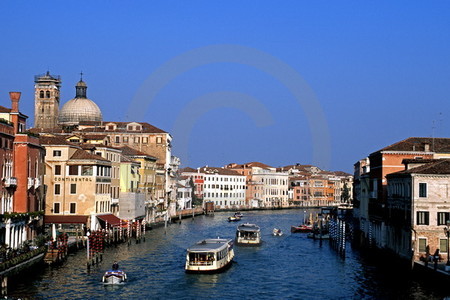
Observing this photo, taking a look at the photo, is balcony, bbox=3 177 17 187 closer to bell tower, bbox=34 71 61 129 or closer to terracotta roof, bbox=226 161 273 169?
bell tower, bbox=34 71 61 129

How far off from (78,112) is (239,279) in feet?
206

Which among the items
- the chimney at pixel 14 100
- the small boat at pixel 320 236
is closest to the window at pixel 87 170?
the chimney at pixel 14 100

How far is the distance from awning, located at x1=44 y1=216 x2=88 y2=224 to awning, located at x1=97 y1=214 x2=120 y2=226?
2.05 m

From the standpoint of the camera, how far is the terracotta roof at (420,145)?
48.4 metres

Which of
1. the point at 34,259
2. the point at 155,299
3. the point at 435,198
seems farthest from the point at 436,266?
the point at 34,259

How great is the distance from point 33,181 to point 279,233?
30.6m

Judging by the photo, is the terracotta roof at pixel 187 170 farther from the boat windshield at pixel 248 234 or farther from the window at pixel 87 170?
the window at pixel 87 170

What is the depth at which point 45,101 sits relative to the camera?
9462 centimetres

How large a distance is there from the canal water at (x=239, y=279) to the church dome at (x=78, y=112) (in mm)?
46639

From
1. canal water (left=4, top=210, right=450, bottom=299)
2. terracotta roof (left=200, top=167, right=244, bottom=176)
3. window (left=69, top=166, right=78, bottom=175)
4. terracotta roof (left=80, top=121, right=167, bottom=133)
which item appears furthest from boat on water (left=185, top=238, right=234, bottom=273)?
terracotta roof (left=200, top=167, right=244, bottom=176)

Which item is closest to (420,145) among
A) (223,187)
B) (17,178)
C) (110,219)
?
(110,219)

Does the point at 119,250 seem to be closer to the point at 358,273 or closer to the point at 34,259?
the point at 34,259

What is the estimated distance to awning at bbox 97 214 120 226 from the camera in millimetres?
53938

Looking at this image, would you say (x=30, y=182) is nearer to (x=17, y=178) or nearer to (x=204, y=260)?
(x=17, y=178)
